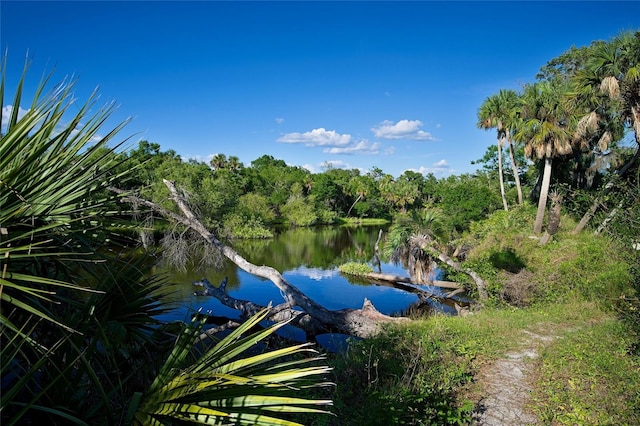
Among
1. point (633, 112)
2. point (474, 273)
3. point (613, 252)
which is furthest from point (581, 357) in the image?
point (633, 112)

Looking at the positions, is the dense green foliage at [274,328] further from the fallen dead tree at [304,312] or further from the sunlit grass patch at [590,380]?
the fallen dead tree at [304,312]

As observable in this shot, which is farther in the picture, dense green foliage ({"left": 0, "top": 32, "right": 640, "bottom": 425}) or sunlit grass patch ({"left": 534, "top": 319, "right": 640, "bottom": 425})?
sunlit grass patch ({"left": 534, "top": 319, "right": 640, "bottom": 425})

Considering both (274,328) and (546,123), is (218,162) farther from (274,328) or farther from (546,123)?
(274,328)

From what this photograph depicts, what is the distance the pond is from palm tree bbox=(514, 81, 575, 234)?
9335mm

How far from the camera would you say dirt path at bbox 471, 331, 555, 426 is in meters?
5.16

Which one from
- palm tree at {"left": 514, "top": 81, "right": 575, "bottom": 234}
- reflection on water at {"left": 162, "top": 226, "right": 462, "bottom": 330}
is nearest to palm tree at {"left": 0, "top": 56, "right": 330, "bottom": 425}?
reflection on water at {"left": 162, "top": 226, "right": 462, "bottom": 330}

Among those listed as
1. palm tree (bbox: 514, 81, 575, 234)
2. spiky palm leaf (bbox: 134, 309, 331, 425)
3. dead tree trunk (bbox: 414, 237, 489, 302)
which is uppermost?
palm tree (bbox: 514, 81, 575, 234)

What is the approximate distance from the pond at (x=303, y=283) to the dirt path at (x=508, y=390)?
19.2ft

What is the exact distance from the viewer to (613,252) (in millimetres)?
6973

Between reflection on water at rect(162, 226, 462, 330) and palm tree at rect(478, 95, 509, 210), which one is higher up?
palm tree at rect(478, 95, 509, 210)

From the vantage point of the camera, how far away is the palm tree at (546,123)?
1841 cm

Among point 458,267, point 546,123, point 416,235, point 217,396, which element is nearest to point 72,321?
point 217,396

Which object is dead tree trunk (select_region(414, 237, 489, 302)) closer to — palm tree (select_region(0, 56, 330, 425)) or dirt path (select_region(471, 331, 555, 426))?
dirt path (select_region(471, 331, 555, 426))

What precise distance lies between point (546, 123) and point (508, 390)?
16736 mm
